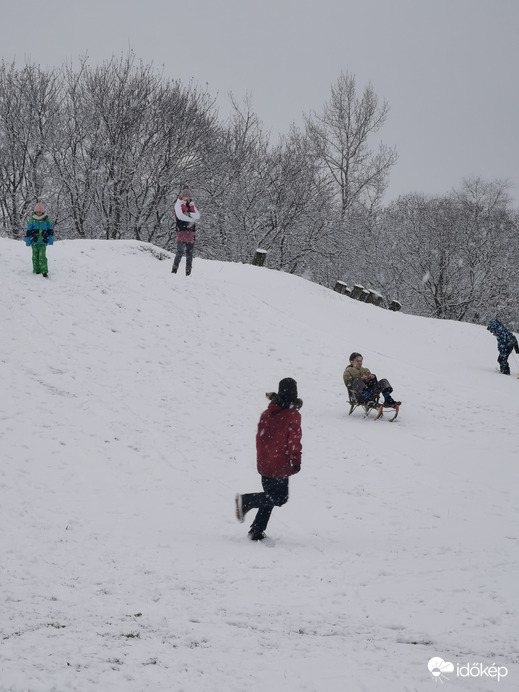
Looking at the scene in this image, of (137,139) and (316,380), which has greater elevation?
(137,139)

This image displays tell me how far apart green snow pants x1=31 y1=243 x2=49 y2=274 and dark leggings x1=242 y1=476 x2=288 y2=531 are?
9.34 metres

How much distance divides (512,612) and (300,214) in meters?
29.5

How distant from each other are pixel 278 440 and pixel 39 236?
369 inches

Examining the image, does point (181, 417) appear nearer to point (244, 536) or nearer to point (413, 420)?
point (244, 536)

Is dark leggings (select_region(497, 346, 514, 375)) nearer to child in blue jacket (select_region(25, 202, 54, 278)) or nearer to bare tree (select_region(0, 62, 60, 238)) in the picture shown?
child in blue jacket (select_region(25, 202, 54, 278))

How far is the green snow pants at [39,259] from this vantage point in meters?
13.1

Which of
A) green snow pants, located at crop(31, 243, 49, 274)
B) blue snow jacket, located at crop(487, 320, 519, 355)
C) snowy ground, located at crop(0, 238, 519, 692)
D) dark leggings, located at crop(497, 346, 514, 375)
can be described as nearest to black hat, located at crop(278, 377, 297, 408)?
snowy ground, located at crop(0, 238, 519, 692)

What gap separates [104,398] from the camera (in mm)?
9797

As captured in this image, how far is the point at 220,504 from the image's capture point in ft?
24.3

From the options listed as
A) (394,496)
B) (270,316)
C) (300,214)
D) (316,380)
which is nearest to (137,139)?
(300,214)

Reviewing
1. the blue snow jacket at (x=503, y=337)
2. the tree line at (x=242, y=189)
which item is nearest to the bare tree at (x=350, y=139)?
the tree line at (x=242, y=189)

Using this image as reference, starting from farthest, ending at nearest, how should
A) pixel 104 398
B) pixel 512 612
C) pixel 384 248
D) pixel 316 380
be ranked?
pixel 384 248 → pixel 316 380 → pixel 104 398 → pixel 512 612

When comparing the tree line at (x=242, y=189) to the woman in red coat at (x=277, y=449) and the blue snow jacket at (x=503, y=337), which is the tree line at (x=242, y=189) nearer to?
the blue snow jacket at (x=503, y=337)

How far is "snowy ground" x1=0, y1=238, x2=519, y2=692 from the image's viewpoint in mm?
3916
